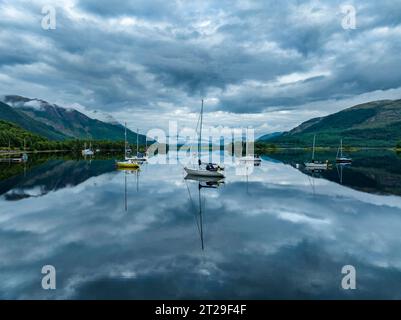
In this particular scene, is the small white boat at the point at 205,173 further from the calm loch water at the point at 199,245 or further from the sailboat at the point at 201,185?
the calm loch water at the point at 199,245

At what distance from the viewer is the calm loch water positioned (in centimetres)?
1659

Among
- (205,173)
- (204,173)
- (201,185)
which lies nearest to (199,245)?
(201,185)

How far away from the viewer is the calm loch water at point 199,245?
1659 centimetres

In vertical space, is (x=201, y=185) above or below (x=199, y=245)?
above

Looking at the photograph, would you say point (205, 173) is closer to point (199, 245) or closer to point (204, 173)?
point (204, 173)

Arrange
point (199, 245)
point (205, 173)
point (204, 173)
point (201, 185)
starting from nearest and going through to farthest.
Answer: point (199, 245), point (201, 185), point (205, 173), point (204, 173)

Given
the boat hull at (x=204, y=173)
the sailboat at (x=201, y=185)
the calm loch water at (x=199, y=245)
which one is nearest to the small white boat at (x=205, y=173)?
the boat hull at (x=204, y=173)

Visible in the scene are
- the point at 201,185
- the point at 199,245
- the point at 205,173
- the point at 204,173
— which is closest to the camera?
the point at 199,245

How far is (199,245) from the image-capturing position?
23.9 m

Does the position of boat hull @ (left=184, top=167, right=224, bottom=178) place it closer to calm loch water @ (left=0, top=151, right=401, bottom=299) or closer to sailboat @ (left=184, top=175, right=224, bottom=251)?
sailboat @ (left=184, top=175, right=224, bottom=251)

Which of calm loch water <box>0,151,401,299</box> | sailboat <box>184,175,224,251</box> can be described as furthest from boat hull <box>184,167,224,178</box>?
calm loch water <box>0,151,401,299</box>

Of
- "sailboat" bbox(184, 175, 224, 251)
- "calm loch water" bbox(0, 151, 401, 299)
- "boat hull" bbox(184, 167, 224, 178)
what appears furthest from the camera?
"boat hull" bbox(184, 167, 224, 178)

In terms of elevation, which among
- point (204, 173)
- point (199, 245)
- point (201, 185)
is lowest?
point (199, 245)

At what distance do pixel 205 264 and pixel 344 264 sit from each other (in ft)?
29.8
